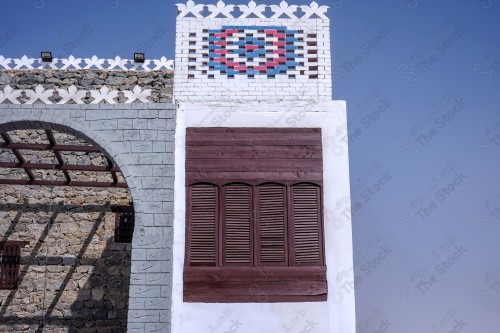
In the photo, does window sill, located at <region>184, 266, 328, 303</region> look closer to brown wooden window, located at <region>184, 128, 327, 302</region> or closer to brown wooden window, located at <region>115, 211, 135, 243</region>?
brown wooden window, located at <region>184, 128, 327, 302</region>

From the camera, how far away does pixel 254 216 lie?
7223mm

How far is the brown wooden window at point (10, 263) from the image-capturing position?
36.7 feet

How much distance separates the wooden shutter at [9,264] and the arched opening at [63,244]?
0.07 feet

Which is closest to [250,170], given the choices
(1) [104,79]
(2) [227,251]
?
(2) [227,251]

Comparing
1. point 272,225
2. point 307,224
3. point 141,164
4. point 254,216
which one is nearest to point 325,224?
point 307,224

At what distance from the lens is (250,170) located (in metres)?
7.37

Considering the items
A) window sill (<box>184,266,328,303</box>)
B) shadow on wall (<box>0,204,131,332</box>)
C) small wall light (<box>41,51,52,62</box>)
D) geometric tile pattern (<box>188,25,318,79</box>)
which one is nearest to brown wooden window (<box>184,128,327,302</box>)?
window sill (<box>184,266,328,303</box>)

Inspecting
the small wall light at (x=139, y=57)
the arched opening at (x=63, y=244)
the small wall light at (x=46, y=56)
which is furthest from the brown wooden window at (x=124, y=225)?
the small wall light at (x=46, y=56)

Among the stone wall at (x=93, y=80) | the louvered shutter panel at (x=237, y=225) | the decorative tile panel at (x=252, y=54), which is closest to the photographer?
the louvered shutter panel at (x=237, y=225)

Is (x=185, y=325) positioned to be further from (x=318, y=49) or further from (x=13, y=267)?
(x=13, y=267)

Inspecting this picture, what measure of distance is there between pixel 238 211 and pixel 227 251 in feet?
1.70

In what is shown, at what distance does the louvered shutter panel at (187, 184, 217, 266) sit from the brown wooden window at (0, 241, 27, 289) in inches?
221

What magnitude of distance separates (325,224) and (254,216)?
879 millimetres

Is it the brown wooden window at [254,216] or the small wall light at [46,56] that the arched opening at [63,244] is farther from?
the brown wooden window at [254,216]
